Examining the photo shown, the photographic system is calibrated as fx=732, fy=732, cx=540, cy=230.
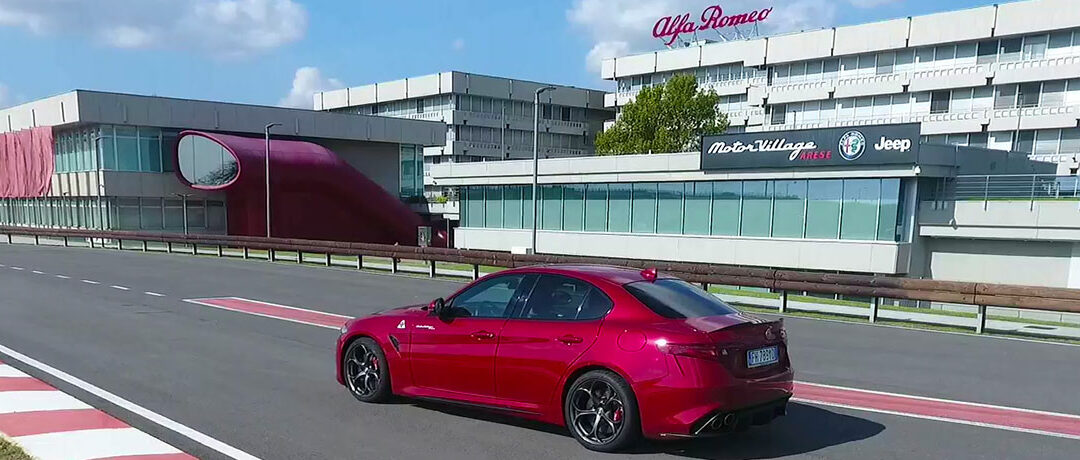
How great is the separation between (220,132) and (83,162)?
8.57 m

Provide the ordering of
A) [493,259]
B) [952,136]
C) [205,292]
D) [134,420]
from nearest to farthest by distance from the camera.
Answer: [134,420] → [205,292] → [493,259] → [952,136]

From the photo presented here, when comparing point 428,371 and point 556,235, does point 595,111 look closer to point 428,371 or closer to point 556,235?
point 556,235

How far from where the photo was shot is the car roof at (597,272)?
596 cm

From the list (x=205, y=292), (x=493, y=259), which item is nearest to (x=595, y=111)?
(x=493, y=259)

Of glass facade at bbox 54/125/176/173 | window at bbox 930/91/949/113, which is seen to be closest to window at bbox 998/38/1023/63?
window at bbox 930/91/949/113

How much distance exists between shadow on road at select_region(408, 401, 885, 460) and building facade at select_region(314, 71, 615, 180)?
65150mm

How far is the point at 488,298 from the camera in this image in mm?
6387

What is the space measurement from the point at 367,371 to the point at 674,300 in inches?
122

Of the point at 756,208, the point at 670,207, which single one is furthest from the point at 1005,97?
the point at 670,207

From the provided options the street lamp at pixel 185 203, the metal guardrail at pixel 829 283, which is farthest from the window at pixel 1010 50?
the street lamp at pixel 185 203

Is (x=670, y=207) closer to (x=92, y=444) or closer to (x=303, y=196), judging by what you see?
(x=303, y=196)

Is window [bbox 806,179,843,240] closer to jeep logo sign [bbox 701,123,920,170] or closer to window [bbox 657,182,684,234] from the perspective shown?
jeep logo sign [bbox 701,123,920,170]

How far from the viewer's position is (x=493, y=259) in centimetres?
2158

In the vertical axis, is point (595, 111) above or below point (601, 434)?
above
